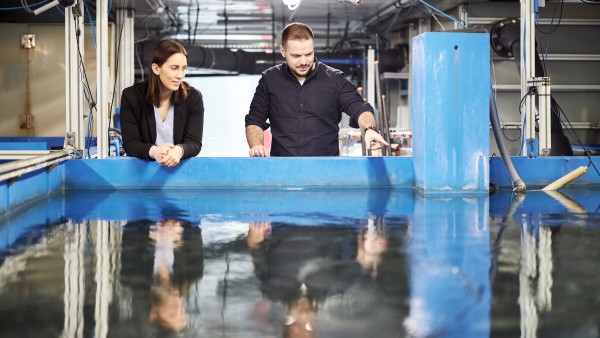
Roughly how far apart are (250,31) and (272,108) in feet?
29.3

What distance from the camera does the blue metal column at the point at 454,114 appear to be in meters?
3.62

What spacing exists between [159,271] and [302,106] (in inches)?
85.5

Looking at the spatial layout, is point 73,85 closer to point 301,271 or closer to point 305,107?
point 305,107

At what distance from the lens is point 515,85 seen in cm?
970

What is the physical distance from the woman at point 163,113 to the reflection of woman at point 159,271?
3.11ft

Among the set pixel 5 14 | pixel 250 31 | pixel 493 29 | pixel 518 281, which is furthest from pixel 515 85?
pixel 518 281

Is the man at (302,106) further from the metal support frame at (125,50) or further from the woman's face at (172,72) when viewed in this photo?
the metal support frame at (125,50)

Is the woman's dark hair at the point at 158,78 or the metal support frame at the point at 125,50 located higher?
the metal support frame at the point at 125,50

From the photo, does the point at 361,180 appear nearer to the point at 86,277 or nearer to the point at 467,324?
the point at 86,277

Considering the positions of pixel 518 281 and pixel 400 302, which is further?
pixel 518 281

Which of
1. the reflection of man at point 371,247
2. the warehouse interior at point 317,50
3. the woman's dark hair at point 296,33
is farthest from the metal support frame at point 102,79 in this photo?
the warehouse interior at point 317,50

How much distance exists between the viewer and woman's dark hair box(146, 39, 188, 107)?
141 inches

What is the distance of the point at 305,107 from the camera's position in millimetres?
3961

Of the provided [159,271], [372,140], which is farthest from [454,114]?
[159,271]
